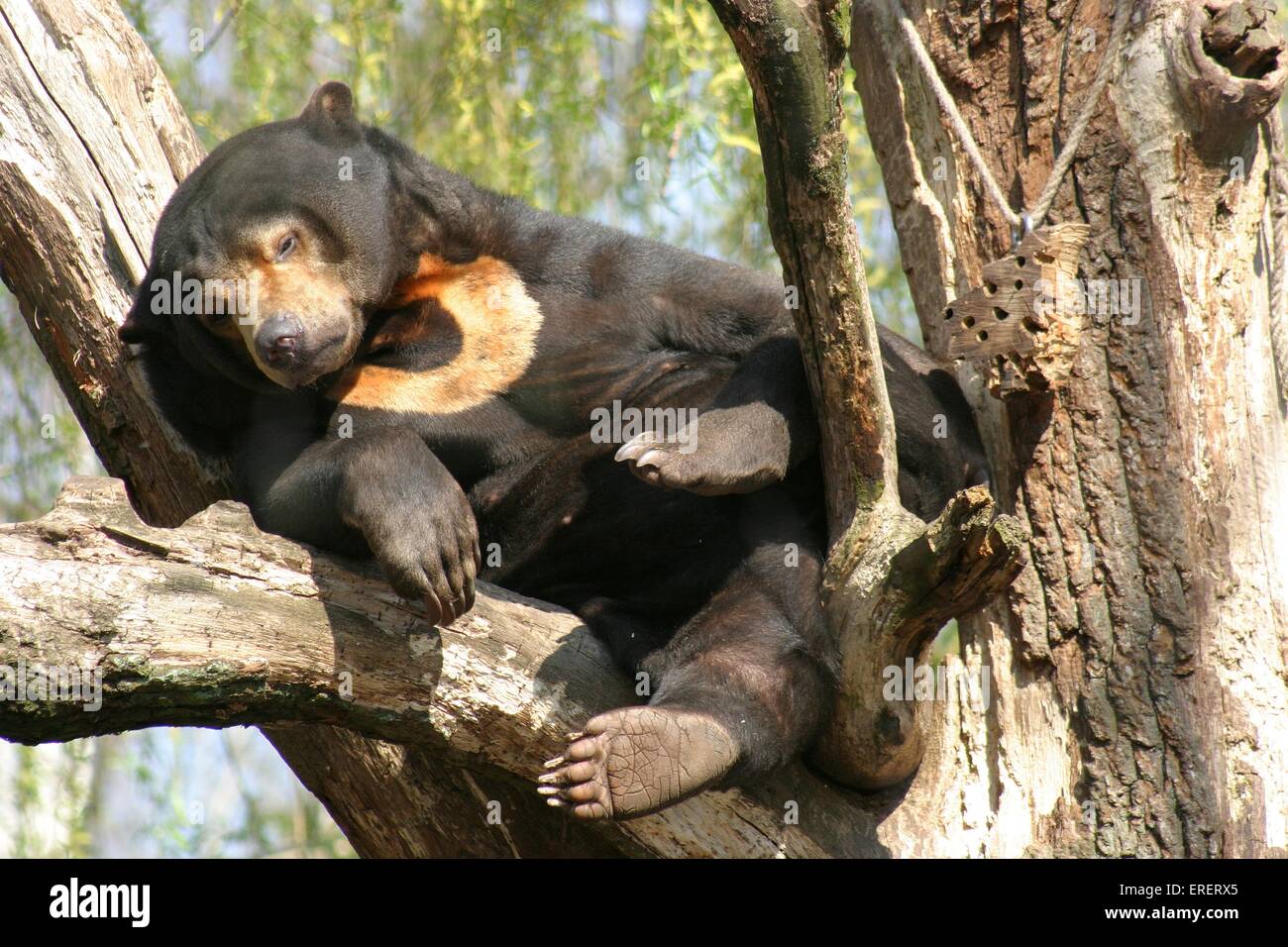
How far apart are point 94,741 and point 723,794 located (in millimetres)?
8945

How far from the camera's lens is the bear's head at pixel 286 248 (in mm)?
4141

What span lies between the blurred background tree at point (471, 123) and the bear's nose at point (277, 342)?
3.40 m

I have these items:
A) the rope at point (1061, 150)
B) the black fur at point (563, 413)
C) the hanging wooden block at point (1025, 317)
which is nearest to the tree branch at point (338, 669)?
the black fur at point (563, 413)

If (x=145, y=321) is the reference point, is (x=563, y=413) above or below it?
below

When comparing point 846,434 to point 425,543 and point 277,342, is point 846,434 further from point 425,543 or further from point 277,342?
point 277,342

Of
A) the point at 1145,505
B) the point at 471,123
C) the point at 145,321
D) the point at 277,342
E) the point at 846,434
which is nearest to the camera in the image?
the point at 846,434

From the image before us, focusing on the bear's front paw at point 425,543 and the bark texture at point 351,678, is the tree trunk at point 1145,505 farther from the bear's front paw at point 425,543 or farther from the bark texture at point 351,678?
the bear's front paw at point 425,543

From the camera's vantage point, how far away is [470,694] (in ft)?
11.6

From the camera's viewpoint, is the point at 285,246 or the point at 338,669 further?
the point at 285,246

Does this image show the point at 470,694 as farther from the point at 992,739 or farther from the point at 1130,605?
the point at 1130,605

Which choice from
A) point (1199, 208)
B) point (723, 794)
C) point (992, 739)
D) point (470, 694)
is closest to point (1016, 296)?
point (1199, 208)

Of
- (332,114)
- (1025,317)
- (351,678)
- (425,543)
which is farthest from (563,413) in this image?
(1025,317)

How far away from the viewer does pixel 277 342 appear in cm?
402

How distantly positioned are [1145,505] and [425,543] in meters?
2.09
